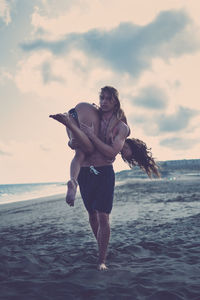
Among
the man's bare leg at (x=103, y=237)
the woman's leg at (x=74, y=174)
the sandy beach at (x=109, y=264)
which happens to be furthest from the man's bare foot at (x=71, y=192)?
the sandy beach at (x=109, y=264)

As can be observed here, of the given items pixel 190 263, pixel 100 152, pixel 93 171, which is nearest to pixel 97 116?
pixel 100 152

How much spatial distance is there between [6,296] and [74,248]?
1.85 m

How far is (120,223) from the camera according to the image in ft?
20.7

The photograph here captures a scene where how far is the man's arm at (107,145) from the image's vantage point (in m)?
3.15

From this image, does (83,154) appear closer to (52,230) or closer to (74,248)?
(74,248)

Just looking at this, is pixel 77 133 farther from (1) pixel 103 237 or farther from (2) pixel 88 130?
(1) pixel 103 237

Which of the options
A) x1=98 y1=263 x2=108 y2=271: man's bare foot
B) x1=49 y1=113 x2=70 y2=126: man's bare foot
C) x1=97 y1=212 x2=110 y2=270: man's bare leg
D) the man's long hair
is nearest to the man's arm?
the man's long hair

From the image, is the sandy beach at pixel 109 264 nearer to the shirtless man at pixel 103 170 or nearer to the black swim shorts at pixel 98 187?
the shirtless man at pixel 103 170

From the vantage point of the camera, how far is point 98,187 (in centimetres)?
329

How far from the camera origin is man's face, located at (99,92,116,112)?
343 centimetres

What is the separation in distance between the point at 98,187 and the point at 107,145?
0.59 meters

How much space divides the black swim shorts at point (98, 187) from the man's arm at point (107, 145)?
10.7 inches

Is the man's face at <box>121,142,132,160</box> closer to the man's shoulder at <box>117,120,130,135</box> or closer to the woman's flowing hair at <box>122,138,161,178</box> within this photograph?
the woman's flowing hair at <box>122,138,161,178</box>

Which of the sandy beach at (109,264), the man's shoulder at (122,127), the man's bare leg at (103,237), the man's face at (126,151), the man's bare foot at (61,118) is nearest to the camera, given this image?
the sandy beach at (109,264)
